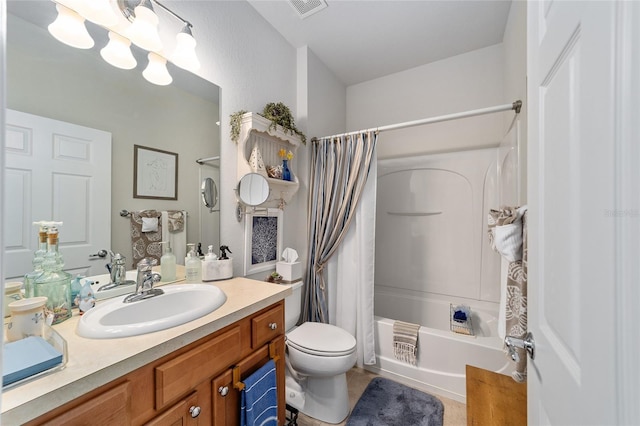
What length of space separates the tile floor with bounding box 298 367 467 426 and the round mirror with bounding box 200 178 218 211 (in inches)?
55.0

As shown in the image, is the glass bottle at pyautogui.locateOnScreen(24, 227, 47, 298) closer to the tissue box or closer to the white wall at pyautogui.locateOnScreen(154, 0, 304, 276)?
the white wall at pyautogui.locateOnScreen(154, 0, 304, 276)

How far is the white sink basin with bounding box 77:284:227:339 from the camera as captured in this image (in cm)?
77

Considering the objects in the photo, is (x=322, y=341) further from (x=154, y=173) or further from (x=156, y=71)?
(x=156, y=71)

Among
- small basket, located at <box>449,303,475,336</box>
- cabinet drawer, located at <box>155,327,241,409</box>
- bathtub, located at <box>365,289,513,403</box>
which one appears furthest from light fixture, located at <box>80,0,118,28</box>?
small basket, located at <box>449,303,475,336</box>

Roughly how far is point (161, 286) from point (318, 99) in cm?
195

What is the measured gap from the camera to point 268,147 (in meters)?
1.83

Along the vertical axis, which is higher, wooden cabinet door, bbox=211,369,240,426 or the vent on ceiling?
the vent on ceiling

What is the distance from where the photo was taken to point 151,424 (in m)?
0.73

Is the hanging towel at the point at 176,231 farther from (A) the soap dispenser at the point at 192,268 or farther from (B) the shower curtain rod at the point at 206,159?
(B) the shower curtain rod at the point at 206,159

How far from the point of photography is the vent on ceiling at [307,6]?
1.69 metres

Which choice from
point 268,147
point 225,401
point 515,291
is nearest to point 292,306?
point 225,401

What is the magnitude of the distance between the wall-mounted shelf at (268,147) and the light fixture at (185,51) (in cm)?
38

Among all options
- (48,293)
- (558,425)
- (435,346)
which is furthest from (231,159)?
(435,346)

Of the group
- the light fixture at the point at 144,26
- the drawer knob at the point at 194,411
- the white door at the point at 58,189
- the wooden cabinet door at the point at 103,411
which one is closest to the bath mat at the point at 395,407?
the drawer knob at the point at 194,411
